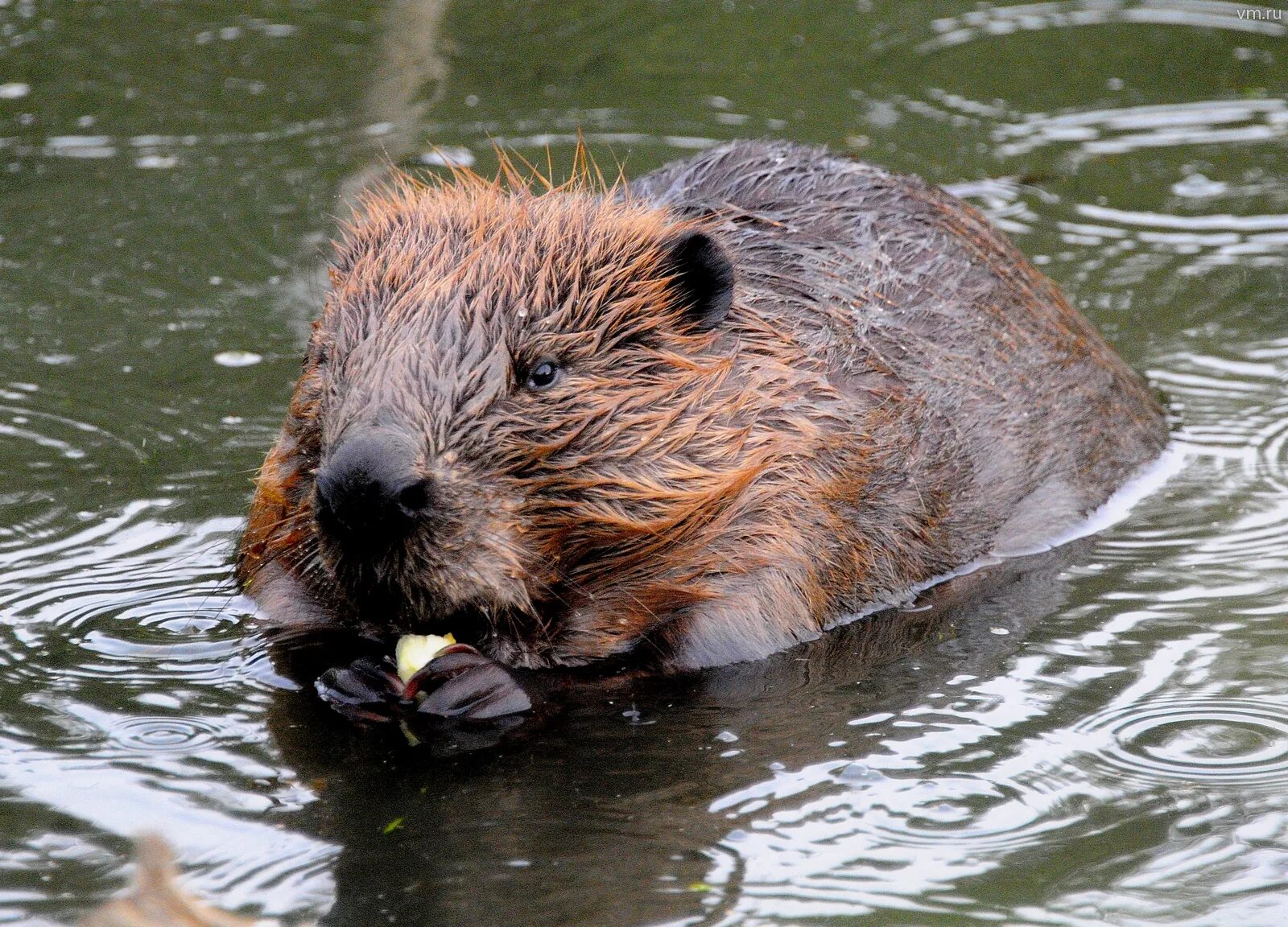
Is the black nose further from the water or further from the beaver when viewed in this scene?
the water

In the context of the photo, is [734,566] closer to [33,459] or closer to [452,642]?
[452,642]

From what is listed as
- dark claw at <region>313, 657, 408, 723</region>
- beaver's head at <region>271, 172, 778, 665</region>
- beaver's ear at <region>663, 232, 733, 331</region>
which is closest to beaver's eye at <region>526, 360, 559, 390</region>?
beaver's head at <region>271, 172, 778, 665</region>

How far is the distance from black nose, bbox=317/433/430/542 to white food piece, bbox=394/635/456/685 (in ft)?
1.39

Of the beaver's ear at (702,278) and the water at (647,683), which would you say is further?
the beaver's ear at (702,278)

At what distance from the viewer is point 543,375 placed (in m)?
4.38

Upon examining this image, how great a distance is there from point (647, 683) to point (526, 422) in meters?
0.78

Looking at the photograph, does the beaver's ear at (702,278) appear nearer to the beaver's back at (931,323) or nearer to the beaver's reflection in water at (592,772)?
the beaver's back at (931,323)

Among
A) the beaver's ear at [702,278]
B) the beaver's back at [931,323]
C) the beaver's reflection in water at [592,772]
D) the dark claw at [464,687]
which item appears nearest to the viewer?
the beaver's reflection in water at [592,772]

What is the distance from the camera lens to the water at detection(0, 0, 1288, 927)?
364cm

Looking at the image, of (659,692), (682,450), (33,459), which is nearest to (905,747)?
(659,692)

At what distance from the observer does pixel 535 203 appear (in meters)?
4.77

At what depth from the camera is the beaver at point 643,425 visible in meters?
4.11

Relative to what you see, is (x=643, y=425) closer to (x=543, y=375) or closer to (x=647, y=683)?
(x=543, y=375)

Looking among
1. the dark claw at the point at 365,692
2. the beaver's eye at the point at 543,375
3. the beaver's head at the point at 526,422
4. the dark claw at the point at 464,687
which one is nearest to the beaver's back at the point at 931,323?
the beaver's head at the point at 526,422
